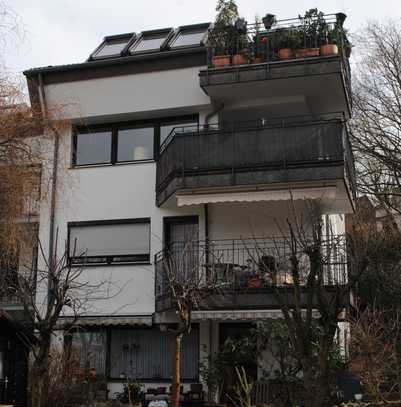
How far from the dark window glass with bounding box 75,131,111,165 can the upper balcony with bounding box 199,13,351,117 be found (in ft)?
12.9

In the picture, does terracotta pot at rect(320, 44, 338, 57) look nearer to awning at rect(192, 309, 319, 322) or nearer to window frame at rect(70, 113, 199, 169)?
window frame at rect(70, 113, 199, 169)

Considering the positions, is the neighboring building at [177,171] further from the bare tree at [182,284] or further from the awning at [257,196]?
the bare tree at [182,284]

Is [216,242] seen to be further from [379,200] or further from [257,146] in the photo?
[379,200]

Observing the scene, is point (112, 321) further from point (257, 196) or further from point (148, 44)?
point (148, 44)

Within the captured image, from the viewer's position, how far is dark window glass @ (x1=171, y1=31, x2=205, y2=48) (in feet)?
73.7

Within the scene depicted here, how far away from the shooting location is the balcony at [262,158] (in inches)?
709

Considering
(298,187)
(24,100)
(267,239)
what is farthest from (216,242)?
(24,100)

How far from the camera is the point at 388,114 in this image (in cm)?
2956

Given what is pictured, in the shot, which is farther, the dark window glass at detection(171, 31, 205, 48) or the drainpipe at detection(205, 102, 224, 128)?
the dark window glass at detection(171, 31, 205, 48)

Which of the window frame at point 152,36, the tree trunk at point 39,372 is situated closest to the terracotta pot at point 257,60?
the window frame at point 152,36

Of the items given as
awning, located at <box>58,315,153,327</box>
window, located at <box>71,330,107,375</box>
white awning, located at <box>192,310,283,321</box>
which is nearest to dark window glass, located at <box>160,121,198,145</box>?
awning, located at <box>58,315,153,327</box>

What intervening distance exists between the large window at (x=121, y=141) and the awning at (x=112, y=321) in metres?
4.88

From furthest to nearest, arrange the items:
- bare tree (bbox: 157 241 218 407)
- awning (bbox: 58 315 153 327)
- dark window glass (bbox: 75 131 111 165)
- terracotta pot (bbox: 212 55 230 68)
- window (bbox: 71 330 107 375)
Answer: dark window glass (bbox: 75 131 111 165) < window (bbox: 71 330 107 375) < terracotta pot (bbox: 212 55 230 68) < awning (bbox: 58 315 153 327) < bare tree (bbox: 157 241 218 407)

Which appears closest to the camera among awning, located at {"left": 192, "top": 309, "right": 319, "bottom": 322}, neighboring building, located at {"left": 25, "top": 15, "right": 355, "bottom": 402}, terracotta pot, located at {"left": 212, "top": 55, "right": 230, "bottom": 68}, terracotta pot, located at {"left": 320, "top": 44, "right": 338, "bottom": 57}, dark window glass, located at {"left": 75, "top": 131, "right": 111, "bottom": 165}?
awning, located at {"left": 192, "top": 309, "right": 319, "bottom": 322}
